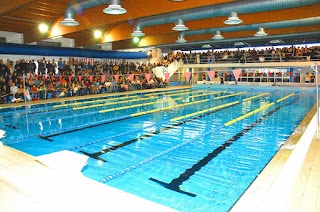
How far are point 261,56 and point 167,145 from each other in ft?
57.2

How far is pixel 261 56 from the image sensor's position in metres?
20.2

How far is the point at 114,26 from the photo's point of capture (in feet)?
48.3

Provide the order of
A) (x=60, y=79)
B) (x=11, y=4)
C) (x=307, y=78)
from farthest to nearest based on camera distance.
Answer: (x=307, y=78), (x=60, y=79), (x=11, y=4)

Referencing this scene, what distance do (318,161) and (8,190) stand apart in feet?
11.7

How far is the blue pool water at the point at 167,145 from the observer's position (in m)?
3.30

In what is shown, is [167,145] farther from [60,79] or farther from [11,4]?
[60,79]

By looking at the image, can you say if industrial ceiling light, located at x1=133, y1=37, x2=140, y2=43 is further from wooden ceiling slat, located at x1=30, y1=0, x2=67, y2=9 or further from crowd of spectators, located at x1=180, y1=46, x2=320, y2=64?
wooden ceiling slat, located at x1=30, y1=0, x2=67, y2=9

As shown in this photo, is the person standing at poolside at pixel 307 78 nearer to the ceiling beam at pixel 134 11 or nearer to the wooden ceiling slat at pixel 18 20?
the ceiling beam at pixel 134 11

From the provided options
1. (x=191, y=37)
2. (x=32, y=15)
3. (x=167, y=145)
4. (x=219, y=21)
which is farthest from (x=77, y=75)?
(x=167, y=145)

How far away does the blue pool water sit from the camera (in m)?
3.30

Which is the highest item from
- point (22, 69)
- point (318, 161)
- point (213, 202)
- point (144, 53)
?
point (144, 53)

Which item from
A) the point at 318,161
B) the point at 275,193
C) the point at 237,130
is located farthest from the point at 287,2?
the point at 275,193

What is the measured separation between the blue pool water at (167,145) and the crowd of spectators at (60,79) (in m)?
2.92

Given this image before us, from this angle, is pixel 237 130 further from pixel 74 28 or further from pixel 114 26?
pixel 114 26
